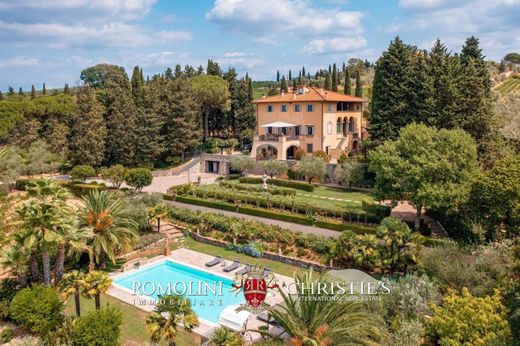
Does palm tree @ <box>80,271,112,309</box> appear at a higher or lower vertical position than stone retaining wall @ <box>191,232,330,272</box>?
higher

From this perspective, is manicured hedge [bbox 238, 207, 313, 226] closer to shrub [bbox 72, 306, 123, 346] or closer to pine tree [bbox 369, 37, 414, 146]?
pine tree [bbox 369, 37, 414, 146]

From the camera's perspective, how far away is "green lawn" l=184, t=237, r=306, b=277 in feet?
80.7

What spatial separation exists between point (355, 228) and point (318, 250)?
3485 mm

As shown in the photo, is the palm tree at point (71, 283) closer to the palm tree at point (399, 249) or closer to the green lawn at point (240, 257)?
the green lawn at point (240, 257)

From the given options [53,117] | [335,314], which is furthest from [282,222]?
[53,117]

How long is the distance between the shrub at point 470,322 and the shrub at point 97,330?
476 inches

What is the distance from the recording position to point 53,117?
53469mm

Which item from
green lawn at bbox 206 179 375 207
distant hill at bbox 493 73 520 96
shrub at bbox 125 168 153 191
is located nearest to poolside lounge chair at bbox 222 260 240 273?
green lawn at bbox 206 179 375 207

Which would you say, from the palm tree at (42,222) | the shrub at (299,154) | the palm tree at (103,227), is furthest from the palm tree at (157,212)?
the shrub at (299,154)

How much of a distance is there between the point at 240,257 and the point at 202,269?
10.3ft

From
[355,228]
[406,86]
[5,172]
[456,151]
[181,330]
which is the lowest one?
[181,330]

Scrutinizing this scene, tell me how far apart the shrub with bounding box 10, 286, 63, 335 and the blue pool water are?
4865mm

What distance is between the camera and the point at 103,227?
23.7 meters

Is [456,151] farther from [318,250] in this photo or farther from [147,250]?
[147,250]
